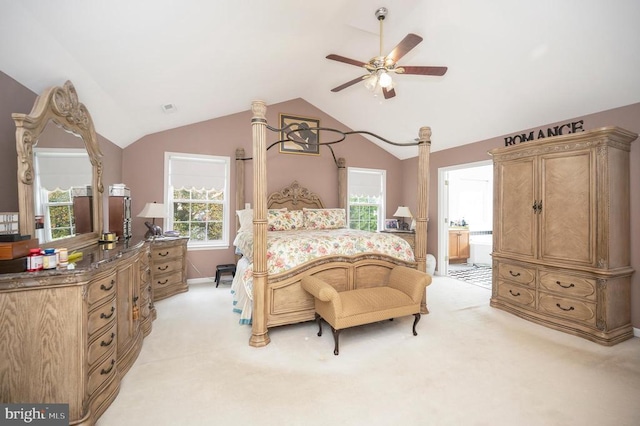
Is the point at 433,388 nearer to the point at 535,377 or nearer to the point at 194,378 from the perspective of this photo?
the point at 535,377

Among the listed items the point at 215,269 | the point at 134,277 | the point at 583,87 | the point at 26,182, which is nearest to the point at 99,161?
the point at 26,182

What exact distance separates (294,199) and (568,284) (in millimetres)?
4096

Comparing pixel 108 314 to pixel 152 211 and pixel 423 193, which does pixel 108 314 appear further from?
pixel 423 193

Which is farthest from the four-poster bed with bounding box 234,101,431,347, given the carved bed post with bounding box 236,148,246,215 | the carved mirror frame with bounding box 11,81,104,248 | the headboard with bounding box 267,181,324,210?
the headboard with bounding box 267,181,324,210

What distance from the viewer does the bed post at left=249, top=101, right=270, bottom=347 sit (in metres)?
2.72

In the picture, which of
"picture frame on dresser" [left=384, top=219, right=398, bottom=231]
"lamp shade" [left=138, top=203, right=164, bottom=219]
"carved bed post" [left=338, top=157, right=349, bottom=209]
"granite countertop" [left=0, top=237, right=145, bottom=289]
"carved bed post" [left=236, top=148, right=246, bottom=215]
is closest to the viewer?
"granite countertop" [left=0, top=237, right=145, bottom=289]

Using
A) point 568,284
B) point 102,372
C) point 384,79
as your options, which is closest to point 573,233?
point 568,284

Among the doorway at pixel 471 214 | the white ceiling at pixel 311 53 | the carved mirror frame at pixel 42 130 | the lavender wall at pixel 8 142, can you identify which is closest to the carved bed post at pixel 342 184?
the white ceiling at pixel 311 53

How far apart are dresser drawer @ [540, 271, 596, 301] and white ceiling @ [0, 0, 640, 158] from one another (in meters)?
2.01

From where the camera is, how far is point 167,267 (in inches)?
162

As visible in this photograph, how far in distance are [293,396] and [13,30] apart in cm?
302

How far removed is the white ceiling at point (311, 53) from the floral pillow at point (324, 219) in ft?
7.11

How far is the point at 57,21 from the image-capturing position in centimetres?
189

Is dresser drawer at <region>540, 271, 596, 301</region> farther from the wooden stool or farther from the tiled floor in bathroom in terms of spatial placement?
the wooden stool
